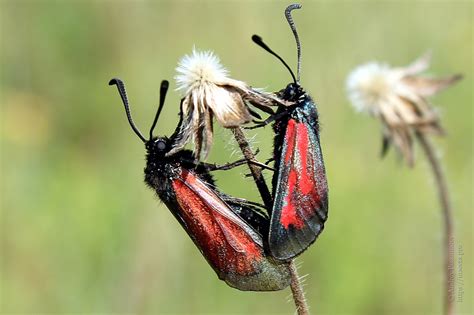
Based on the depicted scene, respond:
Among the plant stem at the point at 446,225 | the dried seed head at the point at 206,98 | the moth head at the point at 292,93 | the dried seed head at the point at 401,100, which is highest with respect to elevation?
the dried seed head at the point at 401,100

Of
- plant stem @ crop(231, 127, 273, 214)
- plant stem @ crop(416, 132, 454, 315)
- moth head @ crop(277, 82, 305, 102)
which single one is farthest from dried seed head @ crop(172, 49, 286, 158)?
plant stem @ crop(416, 132, 454, 315)

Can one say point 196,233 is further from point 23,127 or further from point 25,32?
point 25,32

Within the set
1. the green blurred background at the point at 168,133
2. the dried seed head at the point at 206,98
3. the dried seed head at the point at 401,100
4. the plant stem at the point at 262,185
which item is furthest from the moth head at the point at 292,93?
the green blurred background at the point at 168,133

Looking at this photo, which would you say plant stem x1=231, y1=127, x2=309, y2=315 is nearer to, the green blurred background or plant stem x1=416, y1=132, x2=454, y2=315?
plant stem x1=416, y1=132, x2=454, y2=315

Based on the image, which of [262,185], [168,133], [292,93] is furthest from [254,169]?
[168,133]

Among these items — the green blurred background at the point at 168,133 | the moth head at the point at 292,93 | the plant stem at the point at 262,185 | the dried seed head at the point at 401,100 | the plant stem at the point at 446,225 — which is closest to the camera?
the plant stem at the point at 262,185

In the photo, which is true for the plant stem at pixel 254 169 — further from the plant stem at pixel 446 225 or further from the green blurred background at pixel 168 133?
the green blurred background at pixel 168 133
